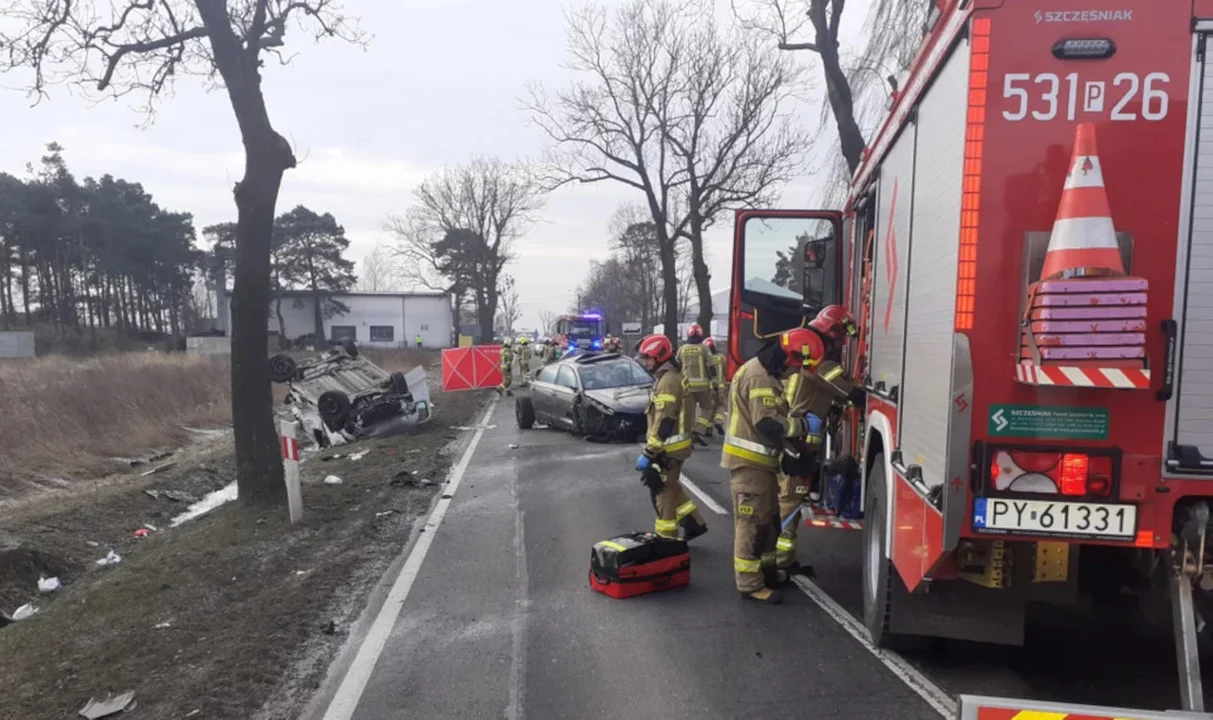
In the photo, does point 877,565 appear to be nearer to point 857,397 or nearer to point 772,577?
point 772,577

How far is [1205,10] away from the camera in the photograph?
9.70 feet

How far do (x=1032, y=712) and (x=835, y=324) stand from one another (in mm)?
4403

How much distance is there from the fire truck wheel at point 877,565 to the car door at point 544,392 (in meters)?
10.6

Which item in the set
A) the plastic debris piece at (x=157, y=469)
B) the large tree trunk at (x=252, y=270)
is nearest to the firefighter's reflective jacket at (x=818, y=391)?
the large tree trunk at (x=252, y=270)

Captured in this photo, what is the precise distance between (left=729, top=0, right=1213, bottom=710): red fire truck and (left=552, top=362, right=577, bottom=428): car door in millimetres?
11297

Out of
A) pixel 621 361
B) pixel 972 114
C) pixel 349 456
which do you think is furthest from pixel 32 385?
pixel 972 114

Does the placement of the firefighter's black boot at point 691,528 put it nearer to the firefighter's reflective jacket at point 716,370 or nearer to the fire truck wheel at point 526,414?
the firefighter's reflective jacket at point 716,370

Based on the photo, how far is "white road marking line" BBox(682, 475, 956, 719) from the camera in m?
4.06

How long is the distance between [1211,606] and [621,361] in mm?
12060

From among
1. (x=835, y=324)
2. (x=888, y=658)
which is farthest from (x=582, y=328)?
(x=888, y=658)

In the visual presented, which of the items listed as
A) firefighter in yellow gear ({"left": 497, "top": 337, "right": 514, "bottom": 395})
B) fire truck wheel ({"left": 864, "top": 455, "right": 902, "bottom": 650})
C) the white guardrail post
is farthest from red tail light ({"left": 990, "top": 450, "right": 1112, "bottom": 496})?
firefighter in yellow gear ({"left": 497, "top": 337, "right": 514, "bottom": 395})

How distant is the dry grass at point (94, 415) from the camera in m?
12.9

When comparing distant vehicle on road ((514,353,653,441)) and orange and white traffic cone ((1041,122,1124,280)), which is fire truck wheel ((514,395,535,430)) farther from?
orange and white traffic cone ((1041,122,1124,280))

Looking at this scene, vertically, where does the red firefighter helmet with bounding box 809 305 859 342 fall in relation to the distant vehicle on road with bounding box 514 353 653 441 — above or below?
above
